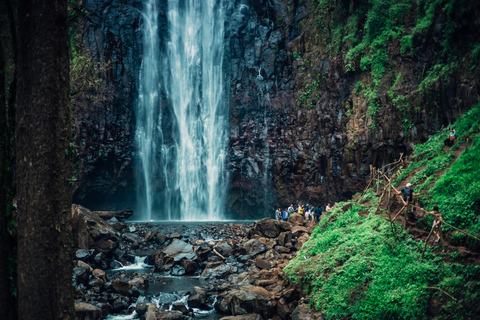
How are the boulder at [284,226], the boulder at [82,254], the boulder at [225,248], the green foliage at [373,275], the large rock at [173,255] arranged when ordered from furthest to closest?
the boulder at [284,226], the boulder at [225,248], the large rock at [173,255], the boulder at [82,254], the green foliage at [373,275]

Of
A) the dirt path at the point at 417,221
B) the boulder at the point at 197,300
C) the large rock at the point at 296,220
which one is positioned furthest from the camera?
the large rock at the point at 296,220

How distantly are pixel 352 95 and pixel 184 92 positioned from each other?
1902 centimetres

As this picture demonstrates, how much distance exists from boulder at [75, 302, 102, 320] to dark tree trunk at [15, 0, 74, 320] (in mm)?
6105

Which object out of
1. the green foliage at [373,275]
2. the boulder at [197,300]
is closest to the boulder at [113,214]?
the boulder at [197,300]

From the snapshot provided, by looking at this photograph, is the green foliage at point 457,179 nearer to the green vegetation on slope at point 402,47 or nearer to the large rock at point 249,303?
the green vegetation on slope at point 402,47

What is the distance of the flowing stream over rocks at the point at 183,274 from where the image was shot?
9.23m

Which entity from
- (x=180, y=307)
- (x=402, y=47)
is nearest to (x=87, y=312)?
(x=180, y=307)

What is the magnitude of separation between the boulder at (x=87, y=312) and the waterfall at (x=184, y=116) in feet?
80.1

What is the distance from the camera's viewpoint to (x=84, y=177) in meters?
29.4

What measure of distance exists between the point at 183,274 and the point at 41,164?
11707 mm

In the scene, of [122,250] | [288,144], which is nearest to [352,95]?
[288,144]

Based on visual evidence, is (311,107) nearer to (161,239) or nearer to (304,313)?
(161,239)

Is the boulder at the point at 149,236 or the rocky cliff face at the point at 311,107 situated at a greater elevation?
the rocky cliff face at the point at 311,107

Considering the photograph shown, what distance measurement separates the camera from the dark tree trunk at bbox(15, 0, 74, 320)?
3.27 m
